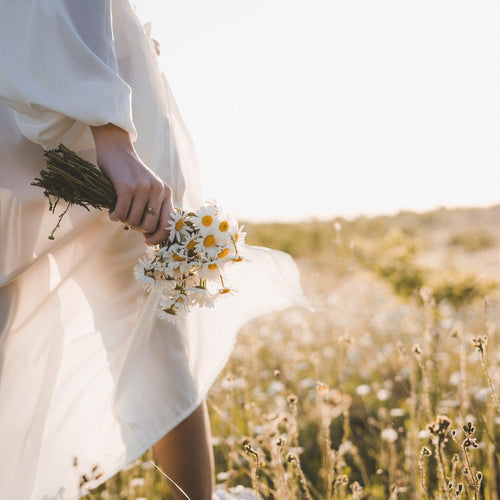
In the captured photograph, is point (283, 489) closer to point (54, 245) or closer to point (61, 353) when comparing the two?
point (61, 353)

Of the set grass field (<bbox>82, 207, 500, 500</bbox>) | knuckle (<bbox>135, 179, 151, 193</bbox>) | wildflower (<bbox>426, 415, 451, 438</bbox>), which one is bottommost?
grass field (<bbox>82, 207, 500, 500</bbox>)

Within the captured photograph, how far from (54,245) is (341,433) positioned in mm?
2019

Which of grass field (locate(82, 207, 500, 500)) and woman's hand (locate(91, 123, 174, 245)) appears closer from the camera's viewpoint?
woman's hand (locate(91, 123, 174, 245))

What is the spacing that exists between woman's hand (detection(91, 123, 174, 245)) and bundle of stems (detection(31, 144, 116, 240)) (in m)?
0.03

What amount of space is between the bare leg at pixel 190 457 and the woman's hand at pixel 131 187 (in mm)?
669

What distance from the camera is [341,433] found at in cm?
280

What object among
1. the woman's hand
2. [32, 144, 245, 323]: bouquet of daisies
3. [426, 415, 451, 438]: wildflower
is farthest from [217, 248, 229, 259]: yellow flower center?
[426, 415, 451, 438]: wildflower

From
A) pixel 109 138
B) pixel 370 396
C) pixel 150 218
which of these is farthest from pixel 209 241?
pixel 370 396

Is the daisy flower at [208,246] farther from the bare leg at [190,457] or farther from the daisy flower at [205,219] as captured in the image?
the bare leg at [190,457]

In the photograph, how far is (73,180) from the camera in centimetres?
121

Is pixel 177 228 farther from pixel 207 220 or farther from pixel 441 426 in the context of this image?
pixel 441 426

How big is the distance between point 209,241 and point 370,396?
219 centimetres

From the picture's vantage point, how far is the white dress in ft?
4.02

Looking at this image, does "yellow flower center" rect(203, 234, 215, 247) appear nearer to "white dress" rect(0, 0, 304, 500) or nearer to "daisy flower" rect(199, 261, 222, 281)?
"daisy flower" rect(199, 261, 222, 281)
